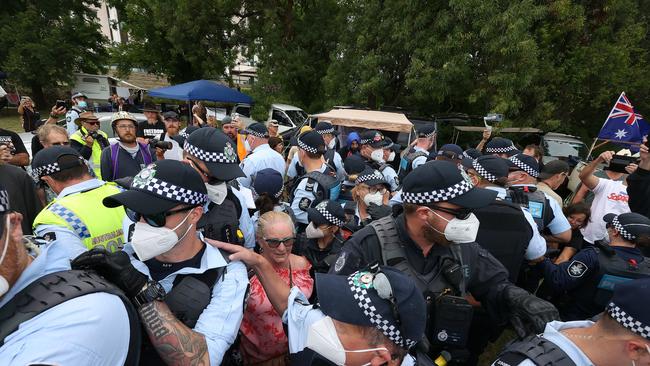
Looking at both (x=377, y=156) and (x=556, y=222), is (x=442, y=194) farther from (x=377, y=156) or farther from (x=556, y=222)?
(x=377, y=156)

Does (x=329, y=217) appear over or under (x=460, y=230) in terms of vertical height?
under

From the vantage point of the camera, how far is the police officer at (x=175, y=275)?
1402 mm

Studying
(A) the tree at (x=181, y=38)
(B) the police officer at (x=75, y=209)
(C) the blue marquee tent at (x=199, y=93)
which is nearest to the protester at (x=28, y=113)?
(C) the blue marquee tent at (x=199, y=93)

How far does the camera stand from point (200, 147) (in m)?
2.63

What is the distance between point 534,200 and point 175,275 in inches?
127

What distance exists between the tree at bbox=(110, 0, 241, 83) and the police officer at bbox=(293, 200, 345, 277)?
1592 centimetres

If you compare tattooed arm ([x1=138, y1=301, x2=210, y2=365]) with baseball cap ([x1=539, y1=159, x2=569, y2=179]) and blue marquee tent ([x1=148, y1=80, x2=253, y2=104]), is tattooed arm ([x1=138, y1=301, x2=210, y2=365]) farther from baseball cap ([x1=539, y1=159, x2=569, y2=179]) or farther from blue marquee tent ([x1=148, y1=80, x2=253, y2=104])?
blue marquee tent ([x1=148, y1=80, x2=253, y2=104])

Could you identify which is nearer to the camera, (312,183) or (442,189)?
(442,189)

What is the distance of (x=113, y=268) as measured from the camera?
1376 millimetres

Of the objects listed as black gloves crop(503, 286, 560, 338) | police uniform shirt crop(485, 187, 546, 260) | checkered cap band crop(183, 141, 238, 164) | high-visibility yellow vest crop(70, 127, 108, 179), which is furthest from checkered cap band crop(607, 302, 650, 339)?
high-visibility yellow vest crop(70, 127, 108, 179)

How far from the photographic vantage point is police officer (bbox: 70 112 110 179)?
5008mm

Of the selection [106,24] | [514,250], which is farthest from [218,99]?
[106,24]

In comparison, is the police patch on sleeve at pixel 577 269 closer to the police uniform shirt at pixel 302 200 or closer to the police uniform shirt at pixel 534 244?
the police uniform shirt at pixel 534 244

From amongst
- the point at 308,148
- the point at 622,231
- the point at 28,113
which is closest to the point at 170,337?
the point at 308,148
